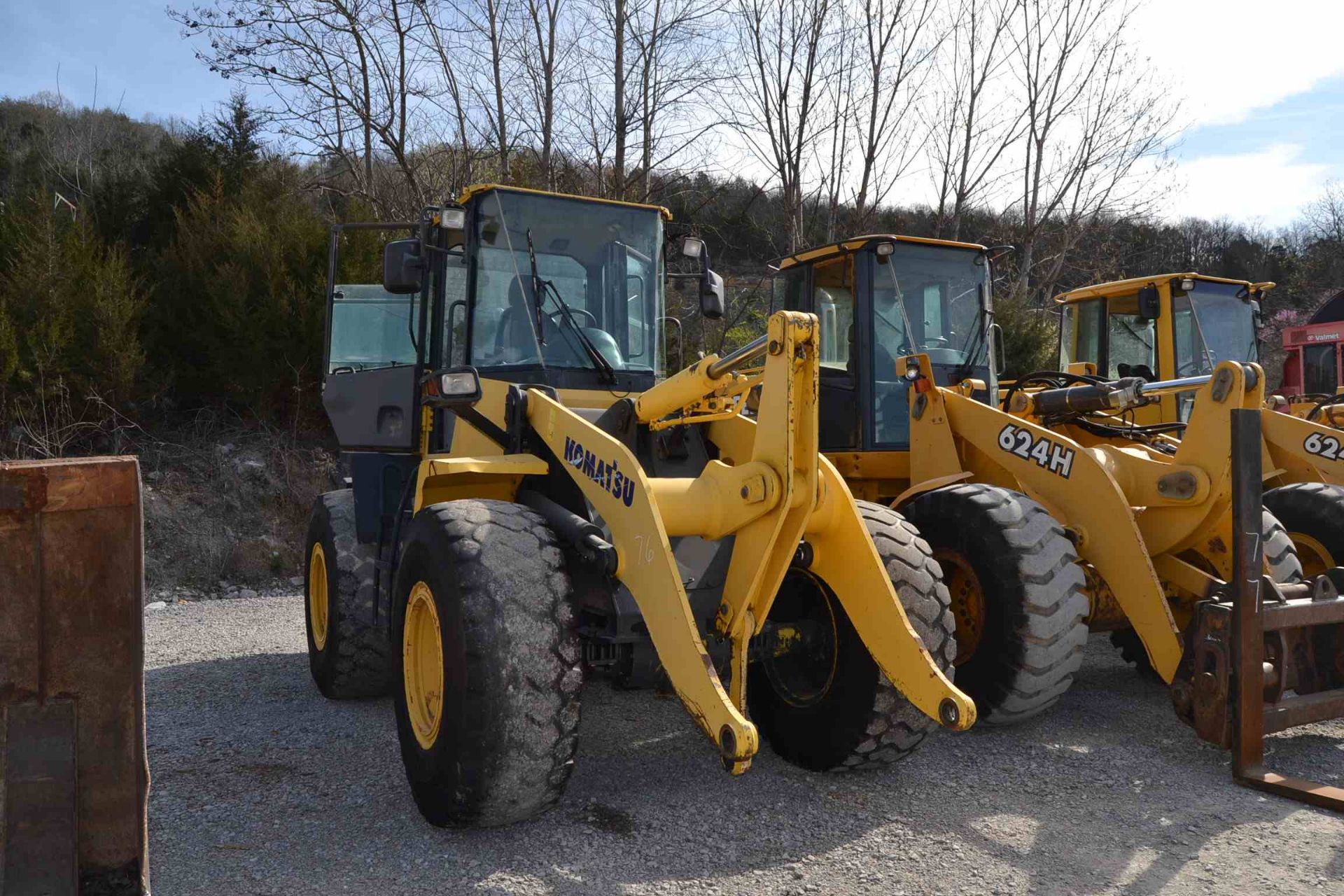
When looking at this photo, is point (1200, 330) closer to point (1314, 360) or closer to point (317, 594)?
point (1314, 360)

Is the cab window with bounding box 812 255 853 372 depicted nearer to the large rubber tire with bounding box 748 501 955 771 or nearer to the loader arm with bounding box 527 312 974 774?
the large rubber tire with bounding box 748 501 955 771

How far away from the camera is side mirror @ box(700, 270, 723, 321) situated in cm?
529

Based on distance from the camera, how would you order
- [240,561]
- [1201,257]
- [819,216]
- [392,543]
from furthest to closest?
[1201,257], [819,216], [240,561], [392,543]

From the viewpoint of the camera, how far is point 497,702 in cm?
318

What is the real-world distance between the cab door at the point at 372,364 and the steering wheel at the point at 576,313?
0.84 metres

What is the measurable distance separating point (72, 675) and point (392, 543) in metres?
2.00

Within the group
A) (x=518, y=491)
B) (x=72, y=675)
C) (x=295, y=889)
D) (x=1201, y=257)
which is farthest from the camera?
(x=1201, y=257)

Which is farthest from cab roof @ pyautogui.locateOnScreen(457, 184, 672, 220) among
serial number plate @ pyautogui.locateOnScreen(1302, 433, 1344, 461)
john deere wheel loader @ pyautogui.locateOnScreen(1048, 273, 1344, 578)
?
serial number plate @ pyautogui.locateOnScreen(1302, 433, 1344, 461)

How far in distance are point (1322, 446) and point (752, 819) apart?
4589mm

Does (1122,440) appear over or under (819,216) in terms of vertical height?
under

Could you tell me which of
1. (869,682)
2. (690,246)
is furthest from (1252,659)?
(690,246)

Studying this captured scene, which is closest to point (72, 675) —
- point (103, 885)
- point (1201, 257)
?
point (103, 885)

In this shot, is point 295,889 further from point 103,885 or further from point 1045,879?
point 1045,879

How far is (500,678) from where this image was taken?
10.5 ft
